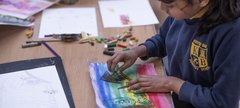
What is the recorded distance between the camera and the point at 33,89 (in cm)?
91

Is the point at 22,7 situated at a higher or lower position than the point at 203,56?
higher

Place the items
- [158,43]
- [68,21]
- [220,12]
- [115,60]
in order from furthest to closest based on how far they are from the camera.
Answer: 1. [68,21]
2. [158,43]
3. [115,60]
4. [220,12]

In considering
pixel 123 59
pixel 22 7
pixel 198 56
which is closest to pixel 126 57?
pixel 123 59

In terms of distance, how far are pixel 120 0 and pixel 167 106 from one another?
2.32 feet

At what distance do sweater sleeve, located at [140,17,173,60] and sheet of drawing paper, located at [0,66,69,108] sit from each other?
1.08 feet

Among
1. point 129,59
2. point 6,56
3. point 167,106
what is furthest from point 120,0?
point 167,106

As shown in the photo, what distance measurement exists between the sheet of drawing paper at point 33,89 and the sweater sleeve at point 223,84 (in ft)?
1.18

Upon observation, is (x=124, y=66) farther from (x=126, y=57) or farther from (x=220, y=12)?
(x=220, y=12)

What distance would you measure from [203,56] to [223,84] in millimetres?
101

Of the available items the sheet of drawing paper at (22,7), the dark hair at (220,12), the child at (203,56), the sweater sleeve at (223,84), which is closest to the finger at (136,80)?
the child at (203,56)

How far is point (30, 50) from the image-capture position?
108 cm

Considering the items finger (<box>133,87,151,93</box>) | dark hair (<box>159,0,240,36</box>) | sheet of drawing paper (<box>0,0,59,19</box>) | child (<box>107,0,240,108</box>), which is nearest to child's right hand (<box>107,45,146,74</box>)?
child (<box>107,0,240,108</box>)

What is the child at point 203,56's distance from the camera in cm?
85

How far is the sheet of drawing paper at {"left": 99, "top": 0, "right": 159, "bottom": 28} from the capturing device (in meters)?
1.27
